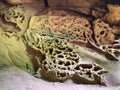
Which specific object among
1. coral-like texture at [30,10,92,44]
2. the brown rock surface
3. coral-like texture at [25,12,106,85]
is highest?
the brown rock surface

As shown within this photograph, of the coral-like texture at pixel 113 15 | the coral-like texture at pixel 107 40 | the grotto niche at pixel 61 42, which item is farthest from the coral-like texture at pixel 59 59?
the coral-like texture at pixel 113 15

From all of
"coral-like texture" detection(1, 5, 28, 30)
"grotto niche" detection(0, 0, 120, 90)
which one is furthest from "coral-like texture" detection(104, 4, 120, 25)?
"coral-like texture" detection(1, 5, 28, 30)

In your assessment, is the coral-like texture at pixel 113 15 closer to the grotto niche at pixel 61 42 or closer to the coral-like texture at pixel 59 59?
the grotto niche at pixel 61 42

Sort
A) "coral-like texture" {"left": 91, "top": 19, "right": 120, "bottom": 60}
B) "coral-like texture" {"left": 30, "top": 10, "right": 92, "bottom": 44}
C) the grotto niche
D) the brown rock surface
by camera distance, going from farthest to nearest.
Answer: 1. the brown rock surface
2. "coral-like texture" {"left": 30, "top": 10, "right": 92, "bottom": 44}
3. "coral-like texture" {"left": 91, "top": 19, "right": 120, "bottom": 60}
4. the grotto niche

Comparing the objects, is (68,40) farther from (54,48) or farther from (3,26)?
(3,26)

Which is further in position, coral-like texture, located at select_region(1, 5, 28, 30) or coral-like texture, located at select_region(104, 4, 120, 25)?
coral-like texture, located at select_region(104, 4, 120, 25)

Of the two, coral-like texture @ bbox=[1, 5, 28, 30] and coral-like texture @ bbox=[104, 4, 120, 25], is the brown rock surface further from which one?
coral-like texture @ bbox=[1, 5, 28, 30]

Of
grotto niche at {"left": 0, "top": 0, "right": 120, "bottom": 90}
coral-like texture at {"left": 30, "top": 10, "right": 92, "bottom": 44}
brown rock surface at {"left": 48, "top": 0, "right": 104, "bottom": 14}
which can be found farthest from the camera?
brown rock surface at {"left": 48, "top": 0, "right": 104, "bottom": 14}

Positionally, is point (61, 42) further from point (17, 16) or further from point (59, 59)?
point (17, 16)

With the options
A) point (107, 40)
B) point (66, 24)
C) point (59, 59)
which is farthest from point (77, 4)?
point (59, 59)
